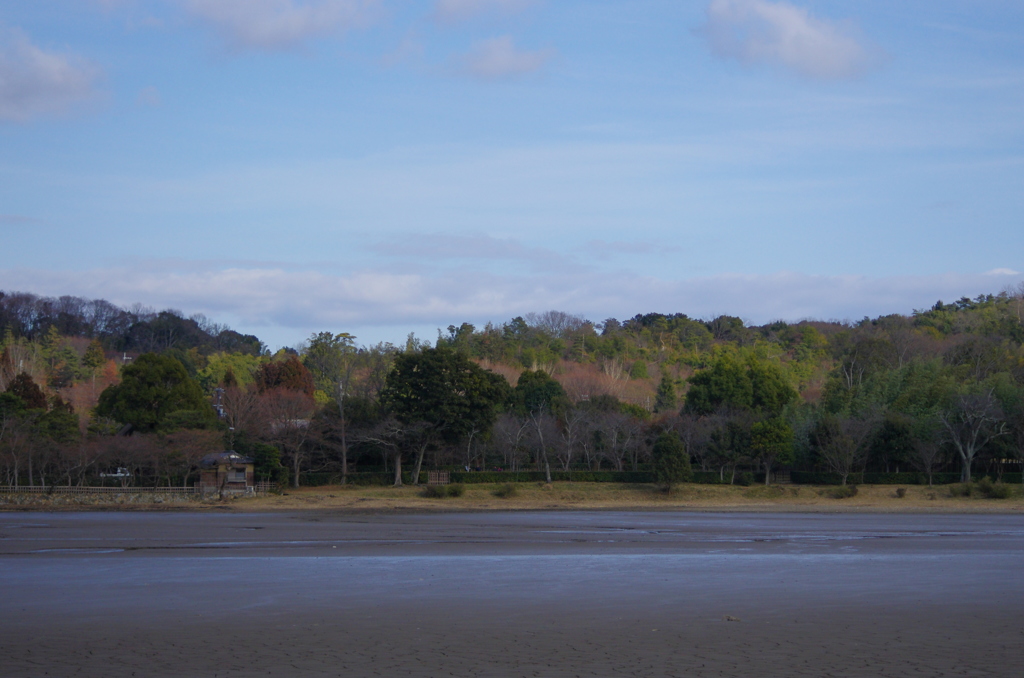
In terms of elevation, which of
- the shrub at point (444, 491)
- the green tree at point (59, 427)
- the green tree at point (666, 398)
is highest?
the green tree at point (666, 398)

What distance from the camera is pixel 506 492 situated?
5153 cm

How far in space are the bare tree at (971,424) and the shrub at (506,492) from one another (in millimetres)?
25692

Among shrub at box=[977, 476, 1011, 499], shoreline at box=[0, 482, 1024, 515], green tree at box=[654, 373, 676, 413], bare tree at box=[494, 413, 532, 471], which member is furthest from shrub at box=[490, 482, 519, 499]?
green tree at box=[654, 373, 676, 413]

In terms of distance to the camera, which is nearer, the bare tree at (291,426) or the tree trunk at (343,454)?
the bare tree at (291,426)

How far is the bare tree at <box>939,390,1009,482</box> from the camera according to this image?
177ft

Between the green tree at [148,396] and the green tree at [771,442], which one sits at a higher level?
the green tree at [148,396]

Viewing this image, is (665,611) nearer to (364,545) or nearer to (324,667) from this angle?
(324,667)

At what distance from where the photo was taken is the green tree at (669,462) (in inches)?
2044

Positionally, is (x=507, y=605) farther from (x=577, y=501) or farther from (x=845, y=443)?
(x=845, y=443)

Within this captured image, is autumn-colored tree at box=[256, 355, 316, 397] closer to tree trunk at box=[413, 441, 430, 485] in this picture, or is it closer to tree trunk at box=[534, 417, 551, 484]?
tree trunk at box=[413, 441, 430, 485]

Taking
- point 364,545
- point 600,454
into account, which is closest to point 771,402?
point 600,454

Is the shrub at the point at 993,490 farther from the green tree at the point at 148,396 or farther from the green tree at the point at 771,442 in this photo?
the green tree at the point at 148,396

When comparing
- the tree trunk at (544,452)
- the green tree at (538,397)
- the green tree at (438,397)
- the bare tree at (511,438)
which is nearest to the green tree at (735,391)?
the green tree at (538,397)

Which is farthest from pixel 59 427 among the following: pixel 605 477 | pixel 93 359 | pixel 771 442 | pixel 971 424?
pixel 93 359
